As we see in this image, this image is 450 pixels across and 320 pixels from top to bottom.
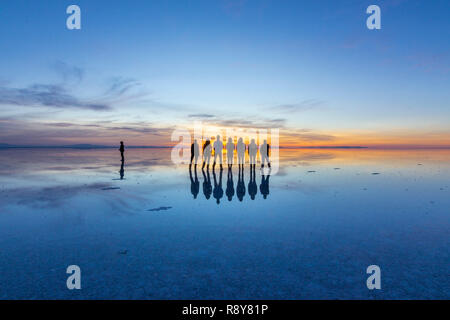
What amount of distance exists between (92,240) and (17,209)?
5.53 metres

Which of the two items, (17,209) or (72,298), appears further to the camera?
(17,209)

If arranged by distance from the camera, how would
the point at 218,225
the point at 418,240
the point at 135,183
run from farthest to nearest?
the point at 135,183 → the point at 218,225 → the point at 418,240

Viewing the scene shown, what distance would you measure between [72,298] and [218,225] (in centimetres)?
461

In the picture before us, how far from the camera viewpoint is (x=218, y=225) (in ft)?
27.1

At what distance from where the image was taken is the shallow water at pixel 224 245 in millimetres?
4738

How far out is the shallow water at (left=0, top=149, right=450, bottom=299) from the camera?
4738 mm

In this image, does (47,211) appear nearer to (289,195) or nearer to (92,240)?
(92,240)

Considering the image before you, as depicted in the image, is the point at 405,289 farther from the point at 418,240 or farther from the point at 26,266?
the point at 26,266

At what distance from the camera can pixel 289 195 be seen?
41.7 ft

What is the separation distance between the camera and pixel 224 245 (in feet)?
21.9
